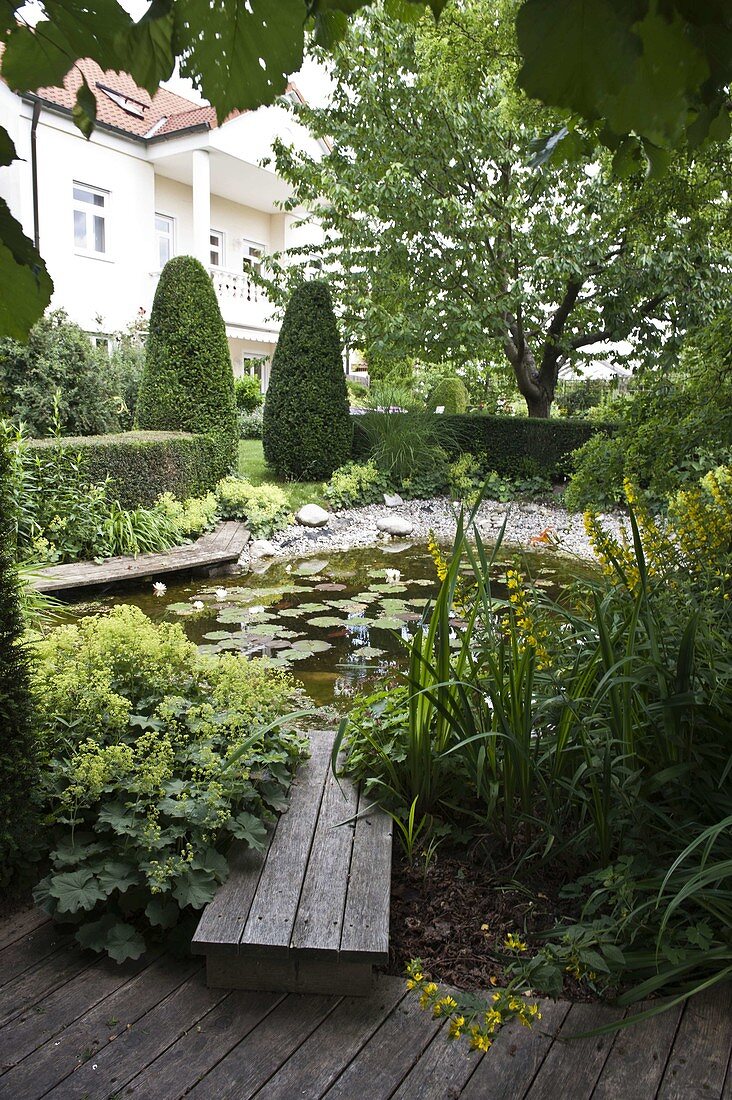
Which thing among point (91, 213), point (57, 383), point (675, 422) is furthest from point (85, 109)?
point (91, 213)

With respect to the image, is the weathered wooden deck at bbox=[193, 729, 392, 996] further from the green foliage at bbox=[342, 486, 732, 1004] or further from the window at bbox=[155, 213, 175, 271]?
the window at bbox=[155, 213, 175, 271]

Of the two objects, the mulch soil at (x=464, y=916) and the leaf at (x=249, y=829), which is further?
the leaf at (x=249, y=829)

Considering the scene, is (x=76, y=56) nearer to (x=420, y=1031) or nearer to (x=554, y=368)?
(x=420, y=1031)

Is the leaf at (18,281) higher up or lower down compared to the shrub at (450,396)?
lower down

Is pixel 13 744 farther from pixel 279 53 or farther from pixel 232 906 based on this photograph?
pixel 279 53

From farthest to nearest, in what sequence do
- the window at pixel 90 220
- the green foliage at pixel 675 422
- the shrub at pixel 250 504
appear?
the window at pixel 90 220, the shrub at pixel 250 504, the green foliage at pixel 675 422

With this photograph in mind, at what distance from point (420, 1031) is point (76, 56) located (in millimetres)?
1869

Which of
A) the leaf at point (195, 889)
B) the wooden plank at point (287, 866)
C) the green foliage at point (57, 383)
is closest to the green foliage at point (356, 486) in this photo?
the green foliage at point (57, 383)

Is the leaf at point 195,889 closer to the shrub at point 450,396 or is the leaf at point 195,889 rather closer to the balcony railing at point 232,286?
the shrub at point 450,396

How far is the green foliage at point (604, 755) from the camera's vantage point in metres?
1.88

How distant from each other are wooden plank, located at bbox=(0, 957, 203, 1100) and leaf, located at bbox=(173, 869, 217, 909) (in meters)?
0.16

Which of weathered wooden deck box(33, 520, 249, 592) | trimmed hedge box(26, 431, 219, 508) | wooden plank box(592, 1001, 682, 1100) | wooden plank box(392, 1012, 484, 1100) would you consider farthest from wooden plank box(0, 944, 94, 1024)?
trimmed hedge box(26, 431, 219, 508)

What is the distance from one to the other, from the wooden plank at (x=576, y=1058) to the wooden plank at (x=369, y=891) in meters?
0.39

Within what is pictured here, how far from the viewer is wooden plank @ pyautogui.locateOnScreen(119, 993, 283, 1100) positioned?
1.58 meters
